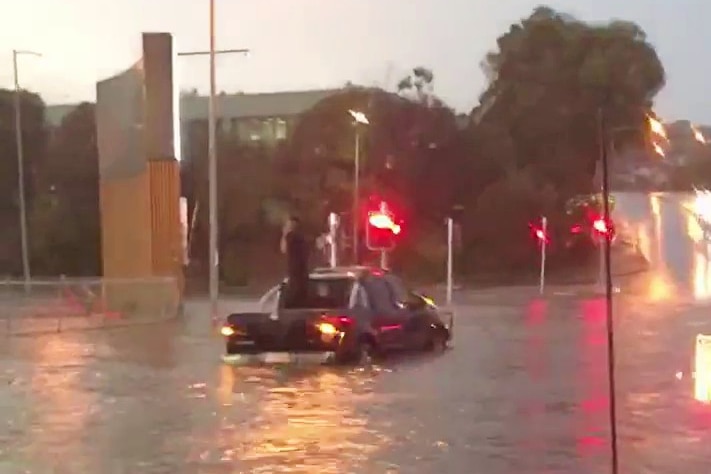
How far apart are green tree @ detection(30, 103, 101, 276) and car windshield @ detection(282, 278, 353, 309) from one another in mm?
47105

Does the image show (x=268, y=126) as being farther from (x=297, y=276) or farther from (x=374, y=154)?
(x=297, y=276)

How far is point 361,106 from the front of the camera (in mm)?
70375

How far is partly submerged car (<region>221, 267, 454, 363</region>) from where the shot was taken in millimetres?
21312

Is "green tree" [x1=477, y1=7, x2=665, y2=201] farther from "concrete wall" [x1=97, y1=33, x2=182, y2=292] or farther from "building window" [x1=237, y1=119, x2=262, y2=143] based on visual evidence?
"concrete wall" [x1=97, y1=33, x2=182, y2=292]

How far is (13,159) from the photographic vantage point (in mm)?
77562

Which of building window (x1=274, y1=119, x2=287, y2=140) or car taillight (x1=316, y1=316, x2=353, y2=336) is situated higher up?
building window (x1=274, y1=119, x2=287, y2=140)

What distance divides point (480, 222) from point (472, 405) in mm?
55019

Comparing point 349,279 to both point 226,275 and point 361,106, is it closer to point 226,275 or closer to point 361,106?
point 226,275

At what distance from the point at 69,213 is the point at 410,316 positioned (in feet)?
163

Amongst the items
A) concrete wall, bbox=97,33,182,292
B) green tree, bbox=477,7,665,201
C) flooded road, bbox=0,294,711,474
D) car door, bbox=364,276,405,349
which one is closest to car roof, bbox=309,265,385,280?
car door, bbox=364,276,405,349

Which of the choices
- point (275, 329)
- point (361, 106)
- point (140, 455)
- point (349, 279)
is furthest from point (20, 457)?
point (361, 106)

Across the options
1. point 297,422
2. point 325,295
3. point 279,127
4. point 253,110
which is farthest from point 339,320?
point 253,110

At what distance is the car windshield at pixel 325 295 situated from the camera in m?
22.6

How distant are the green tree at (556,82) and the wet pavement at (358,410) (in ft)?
148
